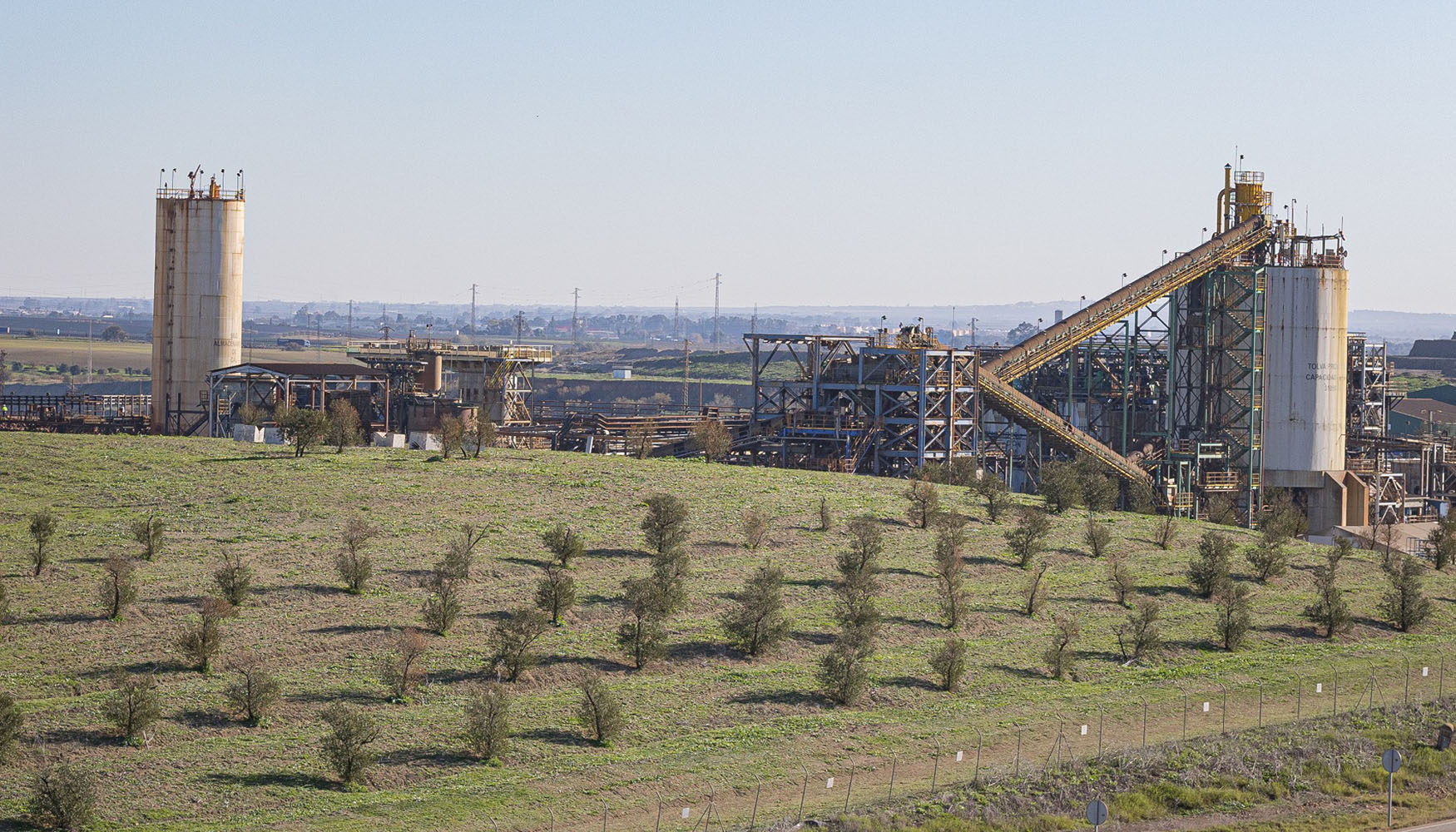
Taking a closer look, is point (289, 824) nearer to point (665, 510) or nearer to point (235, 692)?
point (235, 692)

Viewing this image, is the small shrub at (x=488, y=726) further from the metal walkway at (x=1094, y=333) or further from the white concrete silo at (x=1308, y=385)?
the white concrete silo at (x=1308, y=385)

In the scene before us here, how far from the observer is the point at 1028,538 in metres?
54.4

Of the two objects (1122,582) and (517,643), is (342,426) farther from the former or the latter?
(1122,582)

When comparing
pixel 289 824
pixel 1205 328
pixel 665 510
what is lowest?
pixel 289 824

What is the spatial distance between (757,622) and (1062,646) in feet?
28.3

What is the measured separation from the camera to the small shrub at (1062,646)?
139ft

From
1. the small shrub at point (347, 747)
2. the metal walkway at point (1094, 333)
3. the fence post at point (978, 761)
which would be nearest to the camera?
the small shrub at point (347, 747)

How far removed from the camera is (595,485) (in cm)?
5997

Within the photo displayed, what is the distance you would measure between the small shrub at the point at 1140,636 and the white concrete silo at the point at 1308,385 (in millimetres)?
42629

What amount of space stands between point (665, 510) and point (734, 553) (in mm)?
2750

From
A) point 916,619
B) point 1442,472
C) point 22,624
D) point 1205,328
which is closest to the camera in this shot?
→ point 22,624

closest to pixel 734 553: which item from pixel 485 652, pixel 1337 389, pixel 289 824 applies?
pixel 485 652

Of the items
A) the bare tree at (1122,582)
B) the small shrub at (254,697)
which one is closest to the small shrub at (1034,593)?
→ the bare tree at (1122,582)

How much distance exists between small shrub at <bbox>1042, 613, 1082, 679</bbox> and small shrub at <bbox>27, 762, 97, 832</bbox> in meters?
24.5
